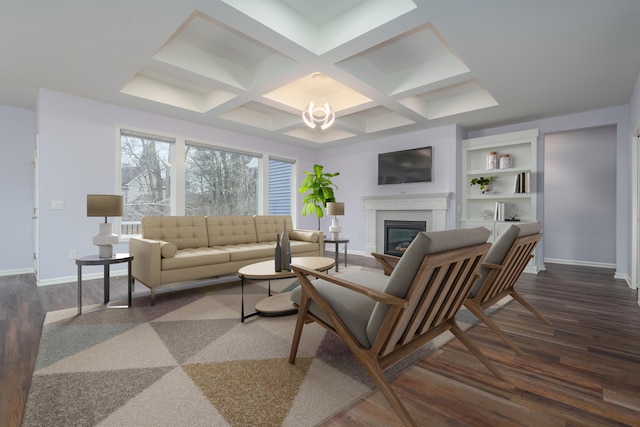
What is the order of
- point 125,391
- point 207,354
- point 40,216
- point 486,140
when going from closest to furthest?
1. point 125,391
2. point 207,354
3. point 40,216
4. point 486,140

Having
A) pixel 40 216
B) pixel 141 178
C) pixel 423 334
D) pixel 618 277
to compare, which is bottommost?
pixel 618 277

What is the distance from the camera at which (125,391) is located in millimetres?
1520

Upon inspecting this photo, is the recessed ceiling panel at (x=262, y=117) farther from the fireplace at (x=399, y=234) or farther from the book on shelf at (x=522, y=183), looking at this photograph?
the book on shelf at (x=522, y=183)

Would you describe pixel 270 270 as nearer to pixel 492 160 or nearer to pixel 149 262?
pixel 149 262

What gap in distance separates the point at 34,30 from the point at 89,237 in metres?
2.58

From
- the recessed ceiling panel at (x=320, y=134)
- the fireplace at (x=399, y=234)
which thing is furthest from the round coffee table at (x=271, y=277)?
the recessed ceiling panel at (x=320, y=134)

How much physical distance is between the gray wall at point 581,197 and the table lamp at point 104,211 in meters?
6.74

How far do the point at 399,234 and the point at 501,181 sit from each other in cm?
202

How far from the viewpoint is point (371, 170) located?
6.39 m

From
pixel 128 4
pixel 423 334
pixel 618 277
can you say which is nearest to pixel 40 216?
pixel 128 4

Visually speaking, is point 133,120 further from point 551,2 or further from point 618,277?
point 618,277

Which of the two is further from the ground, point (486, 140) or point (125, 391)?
point (486, 140)

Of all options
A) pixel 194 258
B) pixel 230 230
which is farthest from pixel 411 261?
pixel 230 230

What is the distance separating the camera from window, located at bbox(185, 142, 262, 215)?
5.19 metres
